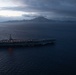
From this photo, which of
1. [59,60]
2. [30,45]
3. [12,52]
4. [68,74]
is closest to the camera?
[68,74]

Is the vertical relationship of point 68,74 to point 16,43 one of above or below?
below

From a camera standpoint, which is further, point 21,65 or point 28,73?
point 21,65

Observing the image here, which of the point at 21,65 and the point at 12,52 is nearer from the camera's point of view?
the point at 21,65

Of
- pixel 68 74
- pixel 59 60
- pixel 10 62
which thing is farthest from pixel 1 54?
pixel 68 74

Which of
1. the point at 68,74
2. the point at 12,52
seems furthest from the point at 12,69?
the point at 12,52

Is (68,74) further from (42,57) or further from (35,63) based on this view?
(42,57)

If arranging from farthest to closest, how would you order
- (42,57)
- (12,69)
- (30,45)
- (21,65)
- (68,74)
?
(30,45) < (42,57) < (21,65) < (12,69) < (68,74)

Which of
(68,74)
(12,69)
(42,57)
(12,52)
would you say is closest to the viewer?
(68,74)

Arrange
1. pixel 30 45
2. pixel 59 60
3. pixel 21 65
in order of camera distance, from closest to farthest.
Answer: pixel 21 65, pixel 59 60, pixel 30 45

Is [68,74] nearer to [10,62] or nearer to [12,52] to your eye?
[10,62]
